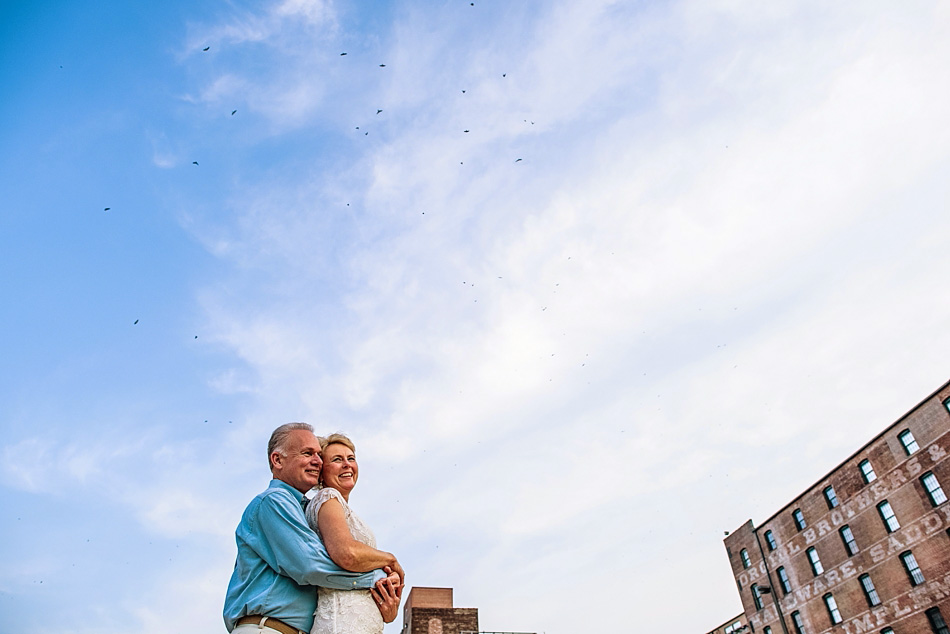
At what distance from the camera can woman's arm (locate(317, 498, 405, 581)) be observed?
301 centimetres

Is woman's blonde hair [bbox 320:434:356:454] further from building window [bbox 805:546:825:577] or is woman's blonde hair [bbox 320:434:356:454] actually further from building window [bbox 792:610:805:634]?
building window [bbox 792:610:805:634]

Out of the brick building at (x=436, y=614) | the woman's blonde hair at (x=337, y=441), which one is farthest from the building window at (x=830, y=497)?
the woman's blonde hair at (x=337, y=441)

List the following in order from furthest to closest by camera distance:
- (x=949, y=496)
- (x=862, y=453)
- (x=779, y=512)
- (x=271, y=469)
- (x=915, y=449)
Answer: (x=779, y=512) → (x=862, y=453) → (x=915, y=449) → (x=949, y=496) → (x=271, y=469)

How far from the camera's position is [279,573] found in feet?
10.2

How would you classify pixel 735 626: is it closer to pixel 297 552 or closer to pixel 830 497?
pixel 830 497

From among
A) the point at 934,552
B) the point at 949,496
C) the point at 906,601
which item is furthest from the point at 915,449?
the point at 906,601

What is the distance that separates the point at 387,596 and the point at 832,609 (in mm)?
43163

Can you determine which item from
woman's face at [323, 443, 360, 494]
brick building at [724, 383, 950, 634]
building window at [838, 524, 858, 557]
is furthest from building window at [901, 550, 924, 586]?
woman's face at [323, 443, 360, 494]

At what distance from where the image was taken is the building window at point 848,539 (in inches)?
1419

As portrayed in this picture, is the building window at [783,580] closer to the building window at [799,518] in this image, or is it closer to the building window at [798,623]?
the building window at [798,623]

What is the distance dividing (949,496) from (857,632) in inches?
392

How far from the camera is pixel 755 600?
145 feet

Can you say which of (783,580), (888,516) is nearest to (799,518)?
(783,580)

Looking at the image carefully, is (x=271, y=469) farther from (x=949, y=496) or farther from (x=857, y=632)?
(x=857, y=632)
